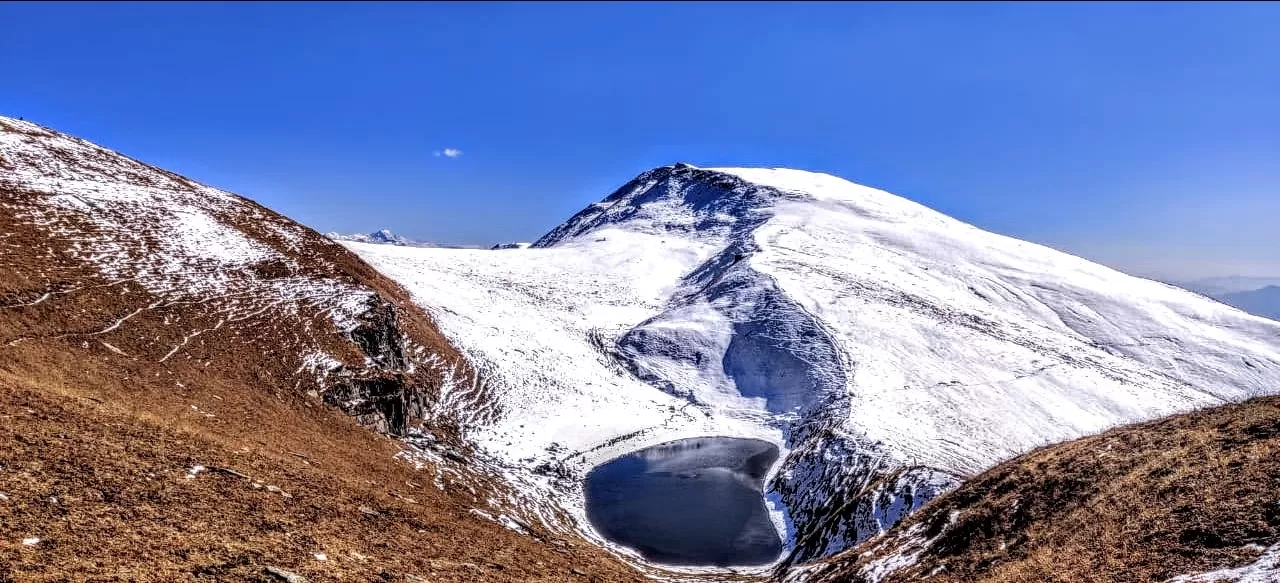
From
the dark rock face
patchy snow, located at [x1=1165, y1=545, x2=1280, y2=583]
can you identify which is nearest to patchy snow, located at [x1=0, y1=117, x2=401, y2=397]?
the dark rock face

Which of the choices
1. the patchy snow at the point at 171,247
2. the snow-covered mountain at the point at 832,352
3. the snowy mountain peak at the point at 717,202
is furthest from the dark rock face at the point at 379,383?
the snowy mountain peak at the point at 717,202

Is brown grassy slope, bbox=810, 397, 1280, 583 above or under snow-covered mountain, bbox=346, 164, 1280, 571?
under

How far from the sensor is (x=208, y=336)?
29438 mm

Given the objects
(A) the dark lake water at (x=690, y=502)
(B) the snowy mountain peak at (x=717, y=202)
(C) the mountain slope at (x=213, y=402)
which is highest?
(B) the snowy mountain peak at (x=717, y=202)

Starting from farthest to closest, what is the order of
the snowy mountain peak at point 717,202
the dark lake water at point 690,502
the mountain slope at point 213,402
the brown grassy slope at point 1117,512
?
the snowy mountain peak at point 717,202 < the dark lake water at point 690,502 < the mountain slope at point 213,402 < the brown grassy slope at point 1117,512

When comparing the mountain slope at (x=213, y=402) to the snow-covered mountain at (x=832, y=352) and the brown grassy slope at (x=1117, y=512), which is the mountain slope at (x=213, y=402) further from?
the brown grassy slope at (x=1117, y=512)

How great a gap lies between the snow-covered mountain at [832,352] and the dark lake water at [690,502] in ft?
4.66

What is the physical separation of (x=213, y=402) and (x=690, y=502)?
77.3ft

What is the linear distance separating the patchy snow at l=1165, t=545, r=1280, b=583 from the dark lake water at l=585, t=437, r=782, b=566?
19467 millimetres

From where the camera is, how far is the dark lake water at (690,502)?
94.1 feet

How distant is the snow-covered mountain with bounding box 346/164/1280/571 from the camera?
3588 cm

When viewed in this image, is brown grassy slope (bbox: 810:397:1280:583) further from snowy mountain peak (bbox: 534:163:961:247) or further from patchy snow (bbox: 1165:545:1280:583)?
snowy mountain peak (bbox: 534:163:961:247)

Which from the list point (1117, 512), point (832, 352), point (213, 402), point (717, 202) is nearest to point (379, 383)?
point (213, 402)

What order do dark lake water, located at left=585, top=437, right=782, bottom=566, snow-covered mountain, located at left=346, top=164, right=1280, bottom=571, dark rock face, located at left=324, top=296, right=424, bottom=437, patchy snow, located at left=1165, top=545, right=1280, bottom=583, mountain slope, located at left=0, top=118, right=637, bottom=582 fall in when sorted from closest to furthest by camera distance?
patchy snow, located at left=1165, top=545, right=1280, bottom=583
mountain slope, located at left=0, top=118, right=637, bottom=582
dark lake water, located at left=585, top=437, right=782, bottom=566
dark rock face, located at left=324, top=296, right=424, bottom=437
snow-covered mountain, located at left=346, top=164, right=1280, bottom=571
